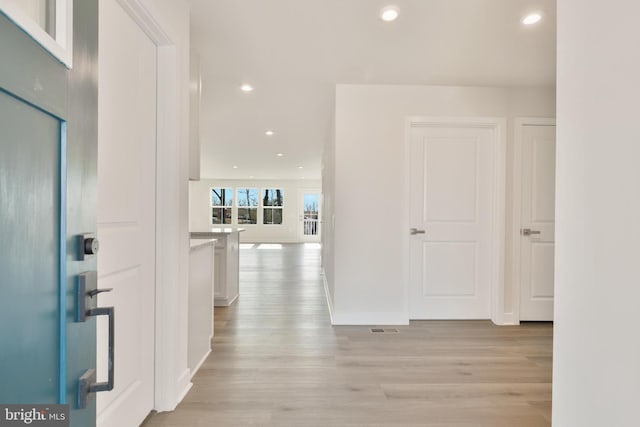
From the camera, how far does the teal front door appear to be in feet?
1.86

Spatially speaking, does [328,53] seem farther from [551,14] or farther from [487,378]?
[487,378]

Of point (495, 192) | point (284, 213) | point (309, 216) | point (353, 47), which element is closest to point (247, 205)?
point (284, 213)

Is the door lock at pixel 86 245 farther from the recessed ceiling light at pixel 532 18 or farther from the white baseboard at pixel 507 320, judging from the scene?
the white baseboard at pixel 507 320

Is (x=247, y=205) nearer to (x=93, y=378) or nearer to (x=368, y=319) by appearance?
(x=368, y=319)

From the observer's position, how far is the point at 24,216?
0.61 metres

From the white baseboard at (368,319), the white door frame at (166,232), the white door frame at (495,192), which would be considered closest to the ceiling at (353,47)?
the white door frame at (495,192)

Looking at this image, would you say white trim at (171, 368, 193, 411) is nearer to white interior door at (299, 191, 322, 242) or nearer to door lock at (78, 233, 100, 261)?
door lock at (78, 233, 100, 261)

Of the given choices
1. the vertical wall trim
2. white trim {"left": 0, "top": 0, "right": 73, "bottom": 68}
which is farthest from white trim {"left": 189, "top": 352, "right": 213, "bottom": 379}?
white trim {"left": 0, "top": 0, "right": 73, "bottom": 68}

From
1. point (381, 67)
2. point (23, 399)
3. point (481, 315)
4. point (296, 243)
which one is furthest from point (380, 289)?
point (296, 243)

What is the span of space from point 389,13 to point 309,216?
10.7 meters

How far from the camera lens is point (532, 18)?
2279 millimetres

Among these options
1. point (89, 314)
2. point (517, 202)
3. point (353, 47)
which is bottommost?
point (89, 314)

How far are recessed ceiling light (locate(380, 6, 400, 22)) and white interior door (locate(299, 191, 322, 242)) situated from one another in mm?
10390

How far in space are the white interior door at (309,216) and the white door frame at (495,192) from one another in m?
9.26
